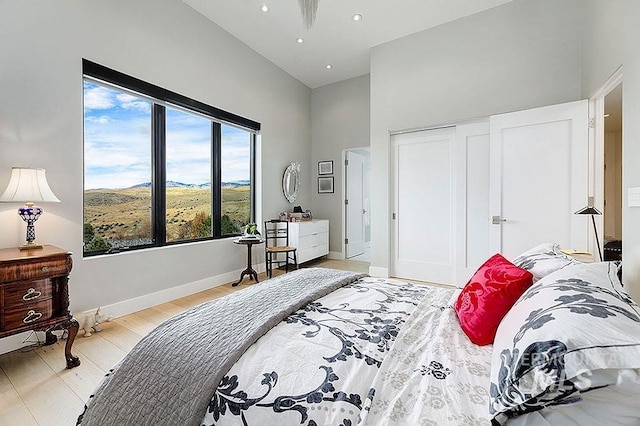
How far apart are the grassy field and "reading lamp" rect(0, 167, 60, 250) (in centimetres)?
58

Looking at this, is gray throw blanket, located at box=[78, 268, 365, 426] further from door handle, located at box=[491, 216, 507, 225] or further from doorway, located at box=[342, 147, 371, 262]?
doorway, located at box=[342, 147, 371, 262]

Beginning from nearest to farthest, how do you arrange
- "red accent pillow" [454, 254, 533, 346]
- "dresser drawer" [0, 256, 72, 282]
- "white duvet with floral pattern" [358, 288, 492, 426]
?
1. "white duvet with floral pattern" [358, 288, 492, 426]
2. "red accent pillow" [454, 254, 533, 346]
3. "dresser drawer" [0, 256, 72, 282]

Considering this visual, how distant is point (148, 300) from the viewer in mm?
3146

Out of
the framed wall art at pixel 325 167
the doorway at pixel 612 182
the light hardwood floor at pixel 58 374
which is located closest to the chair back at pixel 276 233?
the framed wall art at pixel 325 167

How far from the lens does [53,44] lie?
2.45 metres

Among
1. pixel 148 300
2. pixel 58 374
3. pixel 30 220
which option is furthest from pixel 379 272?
pixel 30 220

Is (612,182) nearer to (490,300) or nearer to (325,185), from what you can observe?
(490,300)

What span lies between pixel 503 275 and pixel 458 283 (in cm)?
288

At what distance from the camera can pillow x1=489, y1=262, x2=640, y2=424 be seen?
1.90ft

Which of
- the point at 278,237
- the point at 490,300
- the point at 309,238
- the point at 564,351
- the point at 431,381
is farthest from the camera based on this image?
the point at 309,238

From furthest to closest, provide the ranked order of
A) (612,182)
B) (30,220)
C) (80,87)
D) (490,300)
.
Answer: (612,182), (80,87), (30,220), (490,300)

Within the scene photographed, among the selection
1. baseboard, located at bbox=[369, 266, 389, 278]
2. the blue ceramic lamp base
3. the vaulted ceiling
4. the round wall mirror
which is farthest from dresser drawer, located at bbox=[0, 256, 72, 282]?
baseboard, located at bbox=[369, 266, 389, 278]

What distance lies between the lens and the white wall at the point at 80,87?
228cm

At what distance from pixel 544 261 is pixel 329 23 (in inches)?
150
